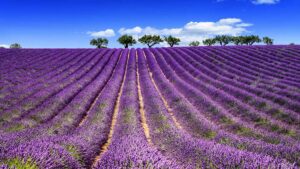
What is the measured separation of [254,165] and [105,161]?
215cm

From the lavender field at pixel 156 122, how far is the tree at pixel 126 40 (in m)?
49.5

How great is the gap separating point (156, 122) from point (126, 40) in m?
62.3

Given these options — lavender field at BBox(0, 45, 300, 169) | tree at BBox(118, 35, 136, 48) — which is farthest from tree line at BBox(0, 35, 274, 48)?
lavender field at BBox(0, 45, 300, 169)

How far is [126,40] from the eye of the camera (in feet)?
236

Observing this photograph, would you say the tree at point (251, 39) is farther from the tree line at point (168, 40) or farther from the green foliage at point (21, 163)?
the green foliage at point (21, 163)

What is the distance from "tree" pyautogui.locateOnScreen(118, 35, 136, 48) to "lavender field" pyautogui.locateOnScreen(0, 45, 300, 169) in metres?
49.5

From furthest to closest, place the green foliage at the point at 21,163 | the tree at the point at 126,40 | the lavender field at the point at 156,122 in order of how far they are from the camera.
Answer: the tree at the point at 126,40 < the lavender field at the point at 156,122 < the green foliage at the point at 21,163

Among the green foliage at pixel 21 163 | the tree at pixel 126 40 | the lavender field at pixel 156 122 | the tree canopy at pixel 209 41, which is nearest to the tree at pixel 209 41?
the tree canopy at pixel 209 41

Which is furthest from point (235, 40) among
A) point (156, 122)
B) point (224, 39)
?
point (156, 122)

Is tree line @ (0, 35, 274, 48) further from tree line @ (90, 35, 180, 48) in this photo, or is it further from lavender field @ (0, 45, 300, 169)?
lavender field @ (0, 45, 300, 169)

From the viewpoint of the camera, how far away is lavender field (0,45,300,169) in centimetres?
518

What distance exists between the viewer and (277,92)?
577 inches

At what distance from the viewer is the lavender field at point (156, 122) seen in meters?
5.18

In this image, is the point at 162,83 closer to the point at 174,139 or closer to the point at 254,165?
the point at 174,139
